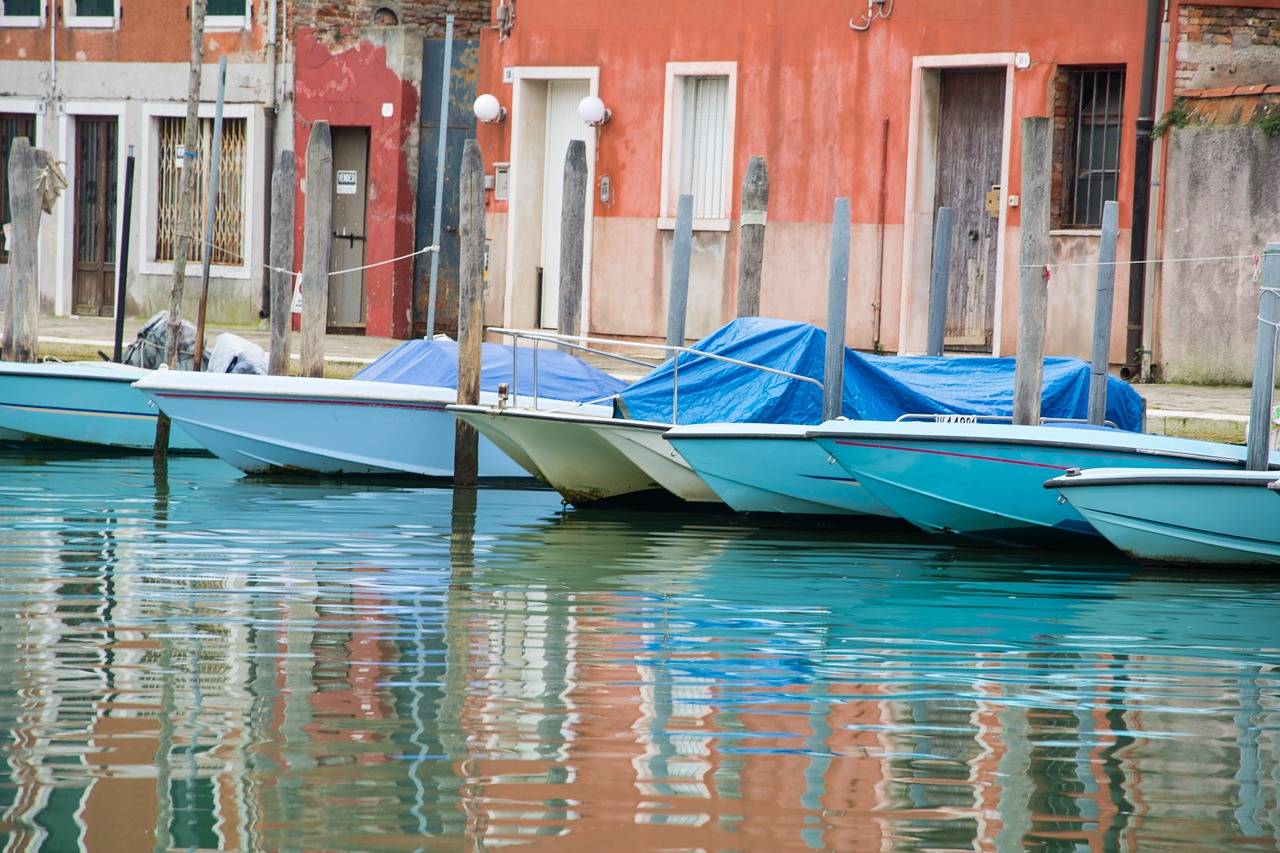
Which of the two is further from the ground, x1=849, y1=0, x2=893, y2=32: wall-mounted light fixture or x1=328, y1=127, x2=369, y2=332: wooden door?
x1=849, y1=0, x2=893, y2=32: wall-mounted light fixture

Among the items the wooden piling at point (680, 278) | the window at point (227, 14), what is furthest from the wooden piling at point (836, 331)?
the window at point (227, 14)

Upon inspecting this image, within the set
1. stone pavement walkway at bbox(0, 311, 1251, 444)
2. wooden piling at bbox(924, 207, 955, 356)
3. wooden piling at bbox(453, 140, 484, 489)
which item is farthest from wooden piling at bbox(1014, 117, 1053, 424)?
wooden piling at bbox(453, 140, 484, 489)

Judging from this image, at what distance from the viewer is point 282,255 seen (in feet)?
50.8

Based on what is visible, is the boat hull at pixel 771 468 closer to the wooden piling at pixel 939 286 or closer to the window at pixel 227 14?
the wooden piling at pixel 939 286

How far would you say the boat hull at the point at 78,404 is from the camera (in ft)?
52.5

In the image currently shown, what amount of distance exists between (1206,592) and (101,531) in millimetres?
6418

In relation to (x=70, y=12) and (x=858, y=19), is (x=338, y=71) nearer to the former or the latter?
(x=70, y=12)

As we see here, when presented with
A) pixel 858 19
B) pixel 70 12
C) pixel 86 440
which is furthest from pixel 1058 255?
pixel 70 12

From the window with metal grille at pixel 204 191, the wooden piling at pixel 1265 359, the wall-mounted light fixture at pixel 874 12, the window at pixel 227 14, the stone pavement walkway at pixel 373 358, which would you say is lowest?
the stone pavement walkway at pixel 373 358

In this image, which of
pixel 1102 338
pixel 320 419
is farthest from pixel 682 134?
pixel 1102 338

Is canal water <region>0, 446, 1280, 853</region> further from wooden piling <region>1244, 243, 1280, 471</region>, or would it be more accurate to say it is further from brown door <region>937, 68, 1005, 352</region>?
brown door <region>937, 68, 1005, 352</region>

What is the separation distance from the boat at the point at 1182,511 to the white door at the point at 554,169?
10.4 m

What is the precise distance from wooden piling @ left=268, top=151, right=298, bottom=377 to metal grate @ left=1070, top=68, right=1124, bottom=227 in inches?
274

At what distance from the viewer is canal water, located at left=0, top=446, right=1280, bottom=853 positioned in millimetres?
5441
